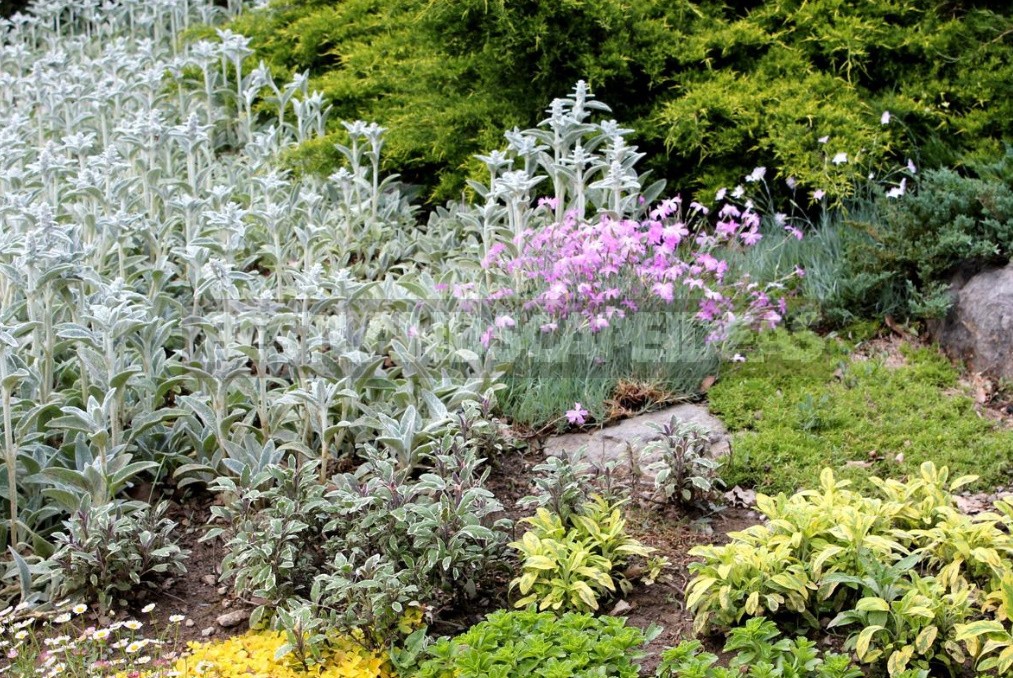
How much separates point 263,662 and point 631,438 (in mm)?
1808

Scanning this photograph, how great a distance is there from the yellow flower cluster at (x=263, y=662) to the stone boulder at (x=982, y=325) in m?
3.08

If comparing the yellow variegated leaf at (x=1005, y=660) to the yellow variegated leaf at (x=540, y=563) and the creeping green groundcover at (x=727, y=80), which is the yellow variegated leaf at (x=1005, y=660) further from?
the creeping green groundcover at (x=727, y=80)

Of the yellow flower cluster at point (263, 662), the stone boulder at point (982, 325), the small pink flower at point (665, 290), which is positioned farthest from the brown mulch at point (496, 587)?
the stone boulder at point (982, 325)

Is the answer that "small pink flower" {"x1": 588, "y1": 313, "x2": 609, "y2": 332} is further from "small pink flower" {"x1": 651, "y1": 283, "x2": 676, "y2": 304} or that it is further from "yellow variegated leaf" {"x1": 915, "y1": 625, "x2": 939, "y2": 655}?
"yellow variegated leaf" {"x1": 915, "y1": 625, "x2": 939, "y2": 655}

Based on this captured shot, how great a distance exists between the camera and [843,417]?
14.5 feet

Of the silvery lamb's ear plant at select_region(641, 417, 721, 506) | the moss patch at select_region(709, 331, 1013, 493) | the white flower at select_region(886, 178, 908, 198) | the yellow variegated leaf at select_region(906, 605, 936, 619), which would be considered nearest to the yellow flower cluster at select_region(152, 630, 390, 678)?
the silvery lamb's ear plant at select_region(641, 417, 721, 506)

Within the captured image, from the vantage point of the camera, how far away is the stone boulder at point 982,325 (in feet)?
15.3

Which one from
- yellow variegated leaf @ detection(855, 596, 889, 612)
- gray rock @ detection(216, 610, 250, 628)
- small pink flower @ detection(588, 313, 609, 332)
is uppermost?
small pink flower @ detection(588, 313, 609, 332)

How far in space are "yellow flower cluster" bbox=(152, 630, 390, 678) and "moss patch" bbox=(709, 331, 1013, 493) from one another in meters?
1.67

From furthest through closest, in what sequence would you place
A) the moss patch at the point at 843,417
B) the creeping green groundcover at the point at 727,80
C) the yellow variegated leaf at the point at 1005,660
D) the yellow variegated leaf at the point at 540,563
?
1. the creeping green groundcover at the point at 727,80
2. the moss patch at the point at 843,417
3. the yellow variegated leaf at the point at 540,563
4. the yellow variegated leaf at the point at 1005,660

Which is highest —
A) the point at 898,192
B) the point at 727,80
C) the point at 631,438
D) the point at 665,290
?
the point at 727,80

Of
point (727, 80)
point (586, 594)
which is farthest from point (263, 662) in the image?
point (727, 80)

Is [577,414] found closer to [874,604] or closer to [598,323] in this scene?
[598,323]

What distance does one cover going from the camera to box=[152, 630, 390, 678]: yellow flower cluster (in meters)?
3.21
